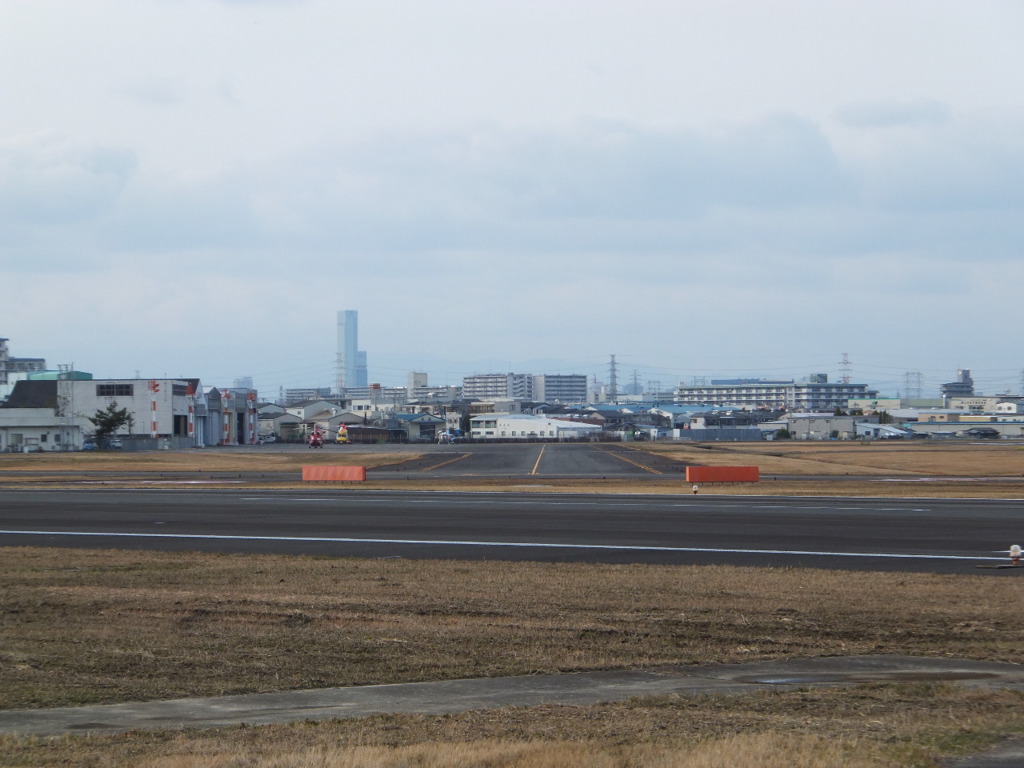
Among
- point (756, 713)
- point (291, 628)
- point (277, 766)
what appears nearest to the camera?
point (277, 766)

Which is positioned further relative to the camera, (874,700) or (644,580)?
(644,580)

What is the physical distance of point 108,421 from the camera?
362 ft

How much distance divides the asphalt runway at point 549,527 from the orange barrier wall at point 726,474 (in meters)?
9.28

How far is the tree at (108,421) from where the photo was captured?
110 m

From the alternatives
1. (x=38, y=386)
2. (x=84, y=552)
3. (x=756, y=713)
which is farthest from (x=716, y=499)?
(x=38, y=386)

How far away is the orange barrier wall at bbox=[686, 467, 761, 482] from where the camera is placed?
5116cm

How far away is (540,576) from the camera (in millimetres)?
19969

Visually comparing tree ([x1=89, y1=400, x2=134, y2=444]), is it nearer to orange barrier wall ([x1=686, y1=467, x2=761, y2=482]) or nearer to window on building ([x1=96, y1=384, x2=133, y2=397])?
window on building ([x1=96, y1=384, x2=133, y2=397])

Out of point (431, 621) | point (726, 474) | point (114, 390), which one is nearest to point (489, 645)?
point (431, 621)

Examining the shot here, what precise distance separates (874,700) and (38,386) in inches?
5137

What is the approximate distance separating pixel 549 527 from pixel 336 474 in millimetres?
29046

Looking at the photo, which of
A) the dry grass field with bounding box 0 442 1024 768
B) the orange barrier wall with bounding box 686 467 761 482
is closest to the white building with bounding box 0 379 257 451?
the orange barrier wall with bounding box 686 467 761 482

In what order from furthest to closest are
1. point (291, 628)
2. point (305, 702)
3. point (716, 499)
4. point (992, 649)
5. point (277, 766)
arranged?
1. point (716, 499)
2. point (291, 628)
3. point (992, 649)
4. point (305, 702)
5. point (277, 766)

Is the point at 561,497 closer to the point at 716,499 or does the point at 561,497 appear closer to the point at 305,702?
the point at 716,499
